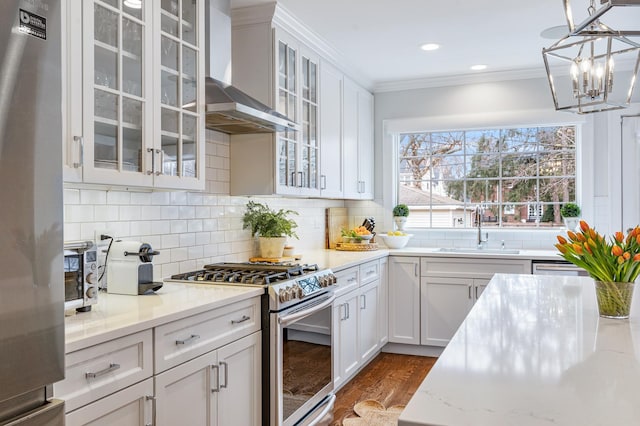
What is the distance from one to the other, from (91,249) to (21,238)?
2.53ft

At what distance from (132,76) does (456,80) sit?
3.55 metres

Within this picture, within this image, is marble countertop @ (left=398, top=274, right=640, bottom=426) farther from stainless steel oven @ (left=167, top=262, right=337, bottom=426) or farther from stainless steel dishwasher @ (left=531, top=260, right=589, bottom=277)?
stainless steel dishwasher @ (left=531, top=260, right=589, bottom=277)

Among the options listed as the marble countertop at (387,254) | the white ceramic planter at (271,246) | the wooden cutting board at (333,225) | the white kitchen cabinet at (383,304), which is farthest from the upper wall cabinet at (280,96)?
the white kitchen cabinet at (383,304)

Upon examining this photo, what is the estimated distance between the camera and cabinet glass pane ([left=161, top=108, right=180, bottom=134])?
228cm

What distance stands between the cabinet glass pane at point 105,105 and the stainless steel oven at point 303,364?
1.17 metres

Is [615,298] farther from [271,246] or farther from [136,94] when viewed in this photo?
[271,246]

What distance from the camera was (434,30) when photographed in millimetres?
3584

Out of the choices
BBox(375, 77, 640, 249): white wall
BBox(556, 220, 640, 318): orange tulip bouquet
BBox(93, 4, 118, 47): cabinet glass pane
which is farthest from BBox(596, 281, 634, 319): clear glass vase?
BBox(375, 77, 640, 249): white wall

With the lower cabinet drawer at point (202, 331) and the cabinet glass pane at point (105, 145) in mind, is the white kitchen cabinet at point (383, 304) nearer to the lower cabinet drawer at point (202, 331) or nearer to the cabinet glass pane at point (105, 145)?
the lower cabinet drawer at point (202, 331)

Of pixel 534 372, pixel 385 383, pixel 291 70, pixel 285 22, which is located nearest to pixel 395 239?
pixel 385 383

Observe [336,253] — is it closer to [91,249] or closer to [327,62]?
[327,62]

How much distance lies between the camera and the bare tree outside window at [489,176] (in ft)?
15.6

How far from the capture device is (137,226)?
8.38 feet

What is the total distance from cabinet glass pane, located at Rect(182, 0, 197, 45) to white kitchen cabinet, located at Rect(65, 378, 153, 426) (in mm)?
1618
